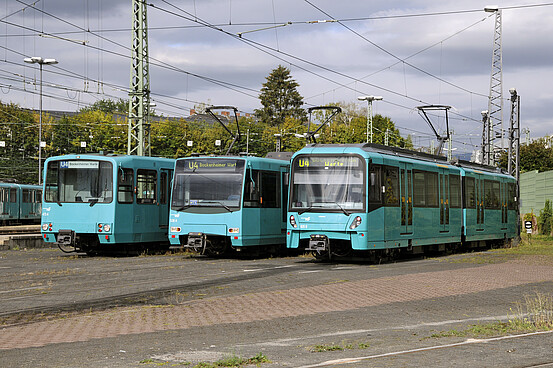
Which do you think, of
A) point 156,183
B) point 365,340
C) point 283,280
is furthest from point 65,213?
point 365,340

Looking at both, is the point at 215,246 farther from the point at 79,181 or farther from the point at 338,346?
the point at 338,346

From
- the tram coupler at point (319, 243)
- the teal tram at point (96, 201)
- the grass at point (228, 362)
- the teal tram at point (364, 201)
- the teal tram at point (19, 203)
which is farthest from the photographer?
the teal tram at point (19, 203)

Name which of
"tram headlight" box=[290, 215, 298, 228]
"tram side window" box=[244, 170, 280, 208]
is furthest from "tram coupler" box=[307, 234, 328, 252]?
"tram side window" box=[244, 170, 280, 208]

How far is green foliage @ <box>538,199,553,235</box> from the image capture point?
45.6 m

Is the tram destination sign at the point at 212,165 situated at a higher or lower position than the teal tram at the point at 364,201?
higher

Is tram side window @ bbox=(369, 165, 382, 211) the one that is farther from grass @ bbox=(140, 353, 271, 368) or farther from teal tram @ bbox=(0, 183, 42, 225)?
teal tram @ bbox=(0, 183, 42, 225)

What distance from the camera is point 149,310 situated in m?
12.6

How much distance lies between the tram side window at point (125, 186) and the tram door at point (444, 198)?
10096 millimetres

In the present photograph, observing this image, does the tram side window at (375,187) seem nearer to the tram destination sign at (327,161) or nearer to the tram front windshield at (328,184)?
the tram front windshield at (328,184)

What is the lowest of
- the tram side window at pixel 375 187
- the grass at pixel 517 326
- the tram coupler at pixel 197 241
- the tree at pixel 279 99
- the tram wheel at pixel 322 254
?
the grass at pixel 517 326

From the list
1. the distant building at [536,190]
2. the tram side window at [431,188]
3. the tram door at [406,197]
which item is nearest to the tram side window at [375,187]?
the tram door at [406,197]

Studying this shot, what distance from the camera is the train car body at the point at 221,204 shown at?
23188mm

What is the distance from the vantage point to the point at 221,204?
23281mm

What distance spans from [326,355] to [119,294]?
7007 millimetres
